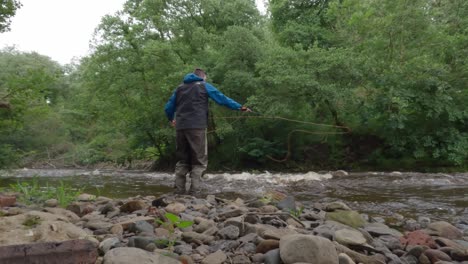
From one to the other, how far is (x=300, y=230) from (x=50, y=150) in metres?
41.1

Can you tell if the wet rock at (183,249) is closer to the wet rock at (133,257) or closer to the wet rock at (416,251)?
the wet rock at (133,257)

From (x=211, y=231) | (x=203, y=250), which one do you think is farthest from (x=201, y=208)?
(x=203, y=250)

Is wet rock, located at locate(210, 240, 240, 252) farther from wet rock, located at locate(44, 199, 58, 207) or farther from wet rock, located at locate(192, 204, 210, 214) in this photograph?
wet rock, located at locate(44, 199, 58, 207)

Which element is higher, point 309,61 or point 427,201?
point 309,61

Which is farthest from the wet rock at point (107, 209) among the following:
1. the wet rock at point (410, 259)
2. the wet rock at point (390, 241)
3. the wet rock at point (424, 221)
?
the wet rock at point (424, 221)

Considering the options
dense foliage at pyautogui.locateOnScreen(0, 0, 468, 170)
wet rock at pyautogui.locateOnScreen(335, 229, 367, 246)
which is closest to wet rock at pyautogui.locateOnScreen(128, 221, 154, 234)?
wet rock at pyautogui.locateOnScreen(335, 229, 367, 246)

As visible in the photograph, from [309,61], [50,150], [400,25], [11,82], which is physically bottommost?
[50,150]

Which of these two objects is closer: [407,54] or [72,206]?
[72,206]

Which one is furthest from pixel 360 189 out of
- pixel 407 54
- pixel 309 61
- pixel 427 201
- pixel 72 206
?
pixel 407 54

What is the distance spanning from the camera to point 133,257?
2.29 metres

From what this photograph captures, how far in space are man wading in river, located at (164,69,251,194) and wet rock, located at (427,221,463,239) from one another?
3.23 metres

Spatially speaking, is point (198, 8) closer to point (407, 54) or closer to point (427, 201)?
point (407, 54)

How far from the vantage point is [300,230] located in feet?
11.3

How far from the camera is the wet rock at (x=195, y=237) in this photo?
9.78 feet
